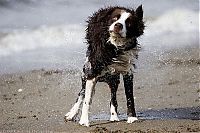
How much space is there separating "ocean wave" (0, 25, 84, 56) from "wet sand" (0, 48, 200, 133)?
219cm

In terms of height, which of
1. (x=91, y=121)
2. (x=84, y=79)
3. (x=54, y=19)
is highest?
(x=54, y=19)

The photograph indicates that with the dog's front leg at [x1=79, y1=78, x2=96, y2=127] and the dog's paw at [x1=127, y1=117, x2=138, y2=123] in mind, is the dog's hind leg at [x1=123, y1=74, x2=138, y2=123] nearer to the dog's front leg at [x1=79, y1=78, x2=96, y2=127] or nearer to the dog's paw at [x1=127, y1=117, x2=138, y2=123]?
the dog's paw at [x1=127, y1=117, x2=138, y2=123]

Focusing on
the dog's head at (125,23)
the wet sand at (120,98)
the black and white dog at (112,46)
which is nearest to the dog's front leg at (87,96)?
the black and white dog at (112,46)

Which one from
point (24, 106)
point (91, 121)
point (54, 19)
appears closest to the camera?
point (91, 121)

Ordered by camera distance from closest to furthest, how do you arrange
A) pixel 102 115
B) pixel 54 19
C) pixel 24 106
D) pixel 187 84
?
pixel 102 115 → pixel 24 106 → pixel 187 84 → pixel 54 19

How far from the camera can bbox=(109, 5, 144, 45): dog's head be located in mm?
7773

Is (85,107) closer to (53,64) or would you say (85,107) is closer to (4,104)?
(4,104)

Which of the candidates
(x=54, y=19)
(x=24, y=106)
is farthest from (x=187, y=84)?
(x=54, y=19)

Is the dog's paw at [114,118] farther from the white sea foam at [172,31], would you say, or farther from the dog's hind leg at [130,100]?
the white sea foam at [172,31]

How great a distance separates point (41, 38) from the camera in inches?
707

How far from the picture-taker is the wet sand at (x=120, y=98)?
8047mm

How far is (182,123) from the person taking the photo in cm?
804

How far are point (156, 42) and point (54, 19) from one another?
4009mm

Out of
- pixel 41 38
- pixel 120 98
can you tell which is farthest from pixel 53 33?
pixel 120 98
